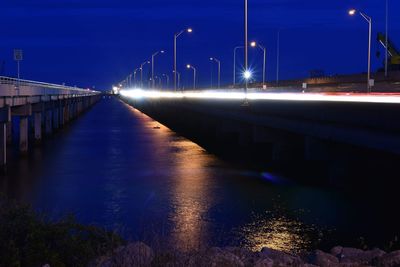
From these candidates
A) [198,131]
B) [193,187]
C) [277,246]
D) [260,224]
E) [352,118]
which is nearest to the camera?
[277,246]

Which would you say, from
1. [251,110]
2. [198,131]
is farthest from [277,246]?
[198,131]

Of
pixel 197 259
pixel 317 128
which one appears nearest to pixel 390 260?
pixel 197 259

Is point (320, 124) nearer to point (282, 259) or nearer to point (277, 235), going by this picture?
point (277, 235)

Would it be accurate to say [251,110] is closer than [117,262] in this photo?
No

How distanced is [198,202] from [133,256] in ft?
51.8

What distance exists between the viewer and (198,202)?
24516mm

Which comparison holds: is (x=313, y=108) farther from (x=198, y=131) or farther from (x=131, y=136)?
(x=198, y=131)

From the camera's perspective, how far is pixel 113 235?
10.8 m

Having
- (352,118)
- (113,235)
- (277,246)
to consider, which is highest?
(352,118)

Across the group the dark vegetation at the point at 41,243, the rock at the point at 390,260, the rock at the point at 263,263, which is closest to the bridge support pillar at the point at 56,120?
the dark vegetation at the point at 41,243

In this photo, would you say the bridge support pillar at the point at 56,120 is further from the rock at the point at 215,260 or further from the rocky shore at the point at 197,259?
the rock at the point at 215,260

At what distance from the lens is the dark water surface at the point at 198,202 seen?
61.7 ft

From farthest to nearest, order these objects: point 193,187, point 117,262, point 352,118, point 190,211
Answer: point 193,187
point 352,118
point 190,211
point 117,262

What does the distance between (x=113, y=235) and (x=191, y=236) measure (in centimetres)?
786
